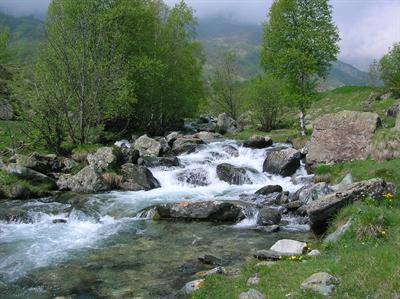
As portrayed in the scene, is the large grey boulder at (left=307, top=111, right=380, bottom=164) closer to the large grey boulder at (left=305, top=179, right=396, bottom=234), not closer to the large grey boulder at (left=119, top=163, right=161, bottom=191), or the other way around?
the large grey boulder at (left=305, top=179, right=396, bottom=234)

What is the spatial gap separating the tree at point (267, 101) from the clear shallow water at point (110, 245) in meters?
24.8

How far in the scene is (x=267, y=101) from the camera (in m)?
50.8

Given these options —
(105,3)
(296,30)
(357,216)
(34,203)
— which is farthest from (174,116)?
(357,216)

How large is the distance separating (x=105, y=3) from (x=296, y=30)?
63.1 ft

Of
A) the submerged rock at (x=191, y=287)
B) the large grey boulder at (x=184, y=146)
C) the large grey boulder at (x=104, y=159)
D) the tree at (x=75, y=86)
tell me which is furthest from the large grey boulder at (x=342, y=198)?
the tree at (x=75, y=86)

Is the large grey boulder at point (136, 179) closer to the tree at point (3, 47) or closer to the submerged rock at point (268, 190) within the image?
the submerged rock at point (268, 190)

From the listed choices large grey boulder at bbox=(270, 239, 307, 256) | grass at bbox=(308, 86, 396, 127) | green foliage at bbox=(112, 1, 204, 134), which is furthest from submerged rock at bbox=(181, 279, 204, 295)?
grass at bbox=(308, 86, 396, 127)

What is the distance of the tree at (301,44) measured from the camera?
40.8 meters

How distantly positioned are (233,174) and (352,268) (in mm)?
19635

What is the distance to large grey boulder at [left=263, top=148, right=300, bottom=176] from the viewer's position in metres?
30.1

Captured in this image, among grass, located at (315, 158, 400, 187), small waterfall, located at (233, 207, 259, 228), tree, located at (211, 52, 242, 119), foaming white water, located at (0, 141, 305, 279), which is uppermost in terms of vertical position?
tree, located at (211, 52, 242, 119)

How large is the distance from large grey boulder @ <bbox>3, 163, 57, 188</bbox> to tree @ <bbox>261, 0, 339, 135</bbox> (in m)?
24.1

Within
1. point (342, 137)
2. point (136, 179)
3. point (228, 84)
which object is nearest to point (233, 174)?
point (136, 179)

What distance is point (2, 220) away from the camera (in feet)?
67.9
